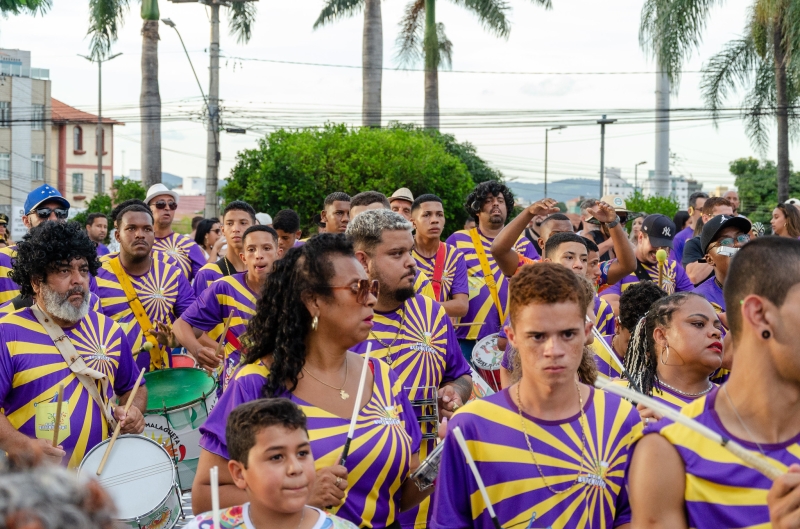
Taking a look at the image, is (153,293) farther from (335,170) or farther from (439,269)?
(335,170)

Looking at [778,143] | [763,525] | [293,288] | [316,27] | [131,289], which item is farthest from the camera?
[316,27]

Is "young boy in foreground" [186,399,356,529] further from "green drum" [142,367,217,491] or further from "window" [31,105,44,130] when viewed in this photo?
"window" [31,105,44,130]

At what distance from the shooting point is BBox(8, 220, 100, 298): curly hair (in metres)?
5.91

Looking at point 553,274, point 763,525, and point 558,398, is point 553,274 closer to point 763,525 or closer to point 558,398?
point 558,398

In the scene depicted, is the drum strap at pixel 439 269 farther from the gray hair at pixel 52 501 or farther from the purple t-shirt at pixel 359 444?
the gray hair at pixel 52 501

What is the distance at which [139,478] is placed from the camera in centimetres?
544

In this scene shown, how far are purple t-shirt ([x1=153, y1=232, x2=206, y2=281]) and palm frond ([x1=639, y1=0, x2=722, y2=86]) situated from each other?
1789 centimetres

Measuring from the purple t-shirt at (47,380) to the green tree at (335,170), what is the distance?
62.5ft

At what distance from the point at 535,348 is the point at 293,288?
117cm

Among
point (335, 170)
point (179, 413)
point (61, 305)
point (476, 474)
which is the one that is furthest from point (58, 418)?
point (335, 170)

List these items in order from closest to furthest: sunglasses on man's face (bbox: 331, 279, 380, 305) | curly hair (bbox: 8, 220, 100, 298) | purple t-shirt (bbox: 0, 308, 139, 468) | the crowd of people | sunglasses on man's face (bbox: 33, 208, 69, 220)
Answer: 1. the crowd of people
2. sunglasses on man's face (bbox: 331, 279, 380, 305)
3. purple t-shirt (bbox: 0, 308, 139, 468)
4. curly hair (bbox: 8, 220, 100, 298)
5. sunglasses on man's face (bbox: 33, 208, 69, 220)

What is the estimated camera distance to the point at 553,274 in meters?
3.80

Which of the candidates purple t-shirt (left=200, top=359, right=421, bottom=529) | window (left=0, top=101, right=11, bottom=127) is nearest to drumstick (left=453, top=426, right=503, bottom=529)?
purple t-shirt (left=200, top=359, right=421, bottom=529)

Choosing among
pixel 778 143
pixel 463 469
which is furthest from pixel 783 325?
pixel 778 143
